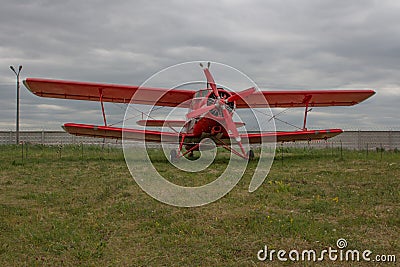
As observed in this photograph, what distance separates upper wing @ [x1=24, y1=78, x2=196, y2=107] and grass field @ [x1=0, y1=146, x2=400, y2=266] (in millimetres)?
5140

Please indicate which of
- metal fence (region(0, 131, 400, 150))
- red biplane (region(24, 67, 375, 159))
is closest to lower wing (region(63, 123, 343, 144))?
red biplane (region(24, 67, 375, 159))

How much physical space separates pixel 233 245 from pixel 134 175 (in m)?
6.58

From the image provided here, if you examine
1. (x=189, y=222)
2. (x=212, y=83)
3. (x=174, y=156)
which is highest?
(x=212, y=83)

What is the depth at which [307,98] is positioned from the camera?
17.4 metres

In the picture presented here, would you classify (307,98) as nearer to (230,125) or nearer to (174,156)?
(230,125)

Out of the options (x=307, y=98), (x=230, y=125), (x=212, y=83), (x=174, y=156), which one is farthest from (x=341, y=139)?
(x=230, y=125)

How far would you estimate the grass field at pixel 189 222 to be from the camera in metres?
5.34

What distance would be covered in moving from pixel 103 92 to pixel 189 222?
10.7m

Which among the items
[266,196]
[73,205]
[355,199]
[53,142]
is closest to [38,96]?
[73,205]

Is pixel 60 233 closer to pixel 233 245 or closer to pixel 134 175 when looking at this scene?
pixel 233 245

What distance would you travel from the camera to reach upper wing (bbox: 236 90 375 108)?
1658 centimetres

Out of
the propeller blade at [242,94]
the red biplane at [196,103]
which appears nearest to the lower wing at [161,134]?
the red biplane at [196,103]

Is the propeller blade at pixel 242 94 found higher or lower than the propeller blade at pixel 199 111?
higher

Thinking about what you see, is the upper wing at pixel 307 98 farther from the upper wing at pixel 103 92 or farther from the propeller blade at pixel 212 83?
the upper wing at pixel 103 92
